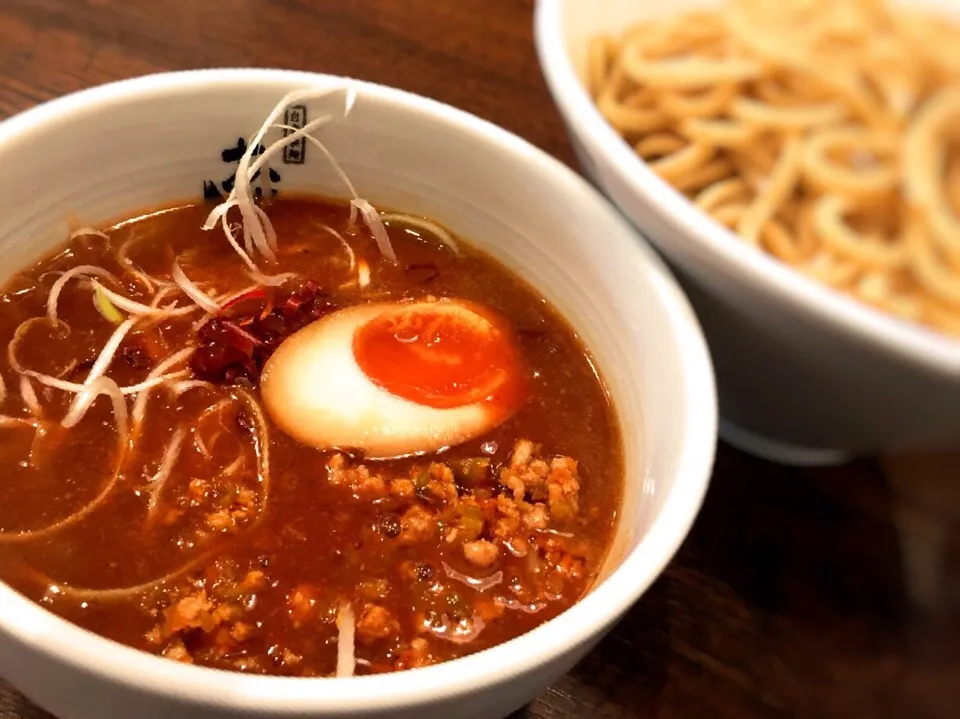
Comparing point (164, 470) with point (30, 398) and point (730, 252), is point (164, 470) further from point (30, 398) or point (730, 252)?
point (730, 252)

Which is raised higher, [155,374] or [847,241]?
[847,241]

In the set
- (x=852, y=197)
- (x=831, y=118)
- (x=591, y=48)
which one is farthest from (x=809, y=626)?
(x=591, y=48)

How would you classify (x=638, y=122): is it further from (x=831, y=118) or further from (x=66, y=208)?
(x=66, y=208)

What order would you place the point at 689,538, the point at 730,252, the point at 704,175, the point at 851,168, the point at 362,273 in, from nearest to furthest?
the point at 730,252 < the point at 851,168 < the point at 704,175 < the point at 689,538 < the point at 362,273

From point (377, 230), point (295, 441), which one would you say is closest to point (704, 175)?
point (377, 230)

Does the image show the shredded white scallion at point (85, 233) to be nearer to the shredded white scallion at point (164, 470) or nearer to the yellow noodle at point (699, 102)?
the shredded white scallion at point (164, 470)

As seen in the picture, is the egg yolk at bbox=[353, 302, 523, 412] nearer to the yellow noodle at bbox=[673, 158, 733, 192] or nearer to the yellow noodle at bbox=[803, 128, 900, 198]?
the yellow noodle at bbox=[673, 158, 733, 192]
